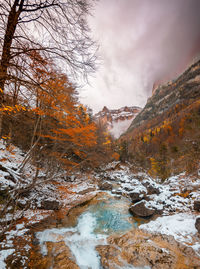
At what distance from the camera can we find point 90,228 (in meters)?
5.70

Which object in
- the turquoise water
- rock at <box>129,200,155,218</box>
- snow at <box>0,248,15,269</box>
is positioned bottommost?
the turquoise water

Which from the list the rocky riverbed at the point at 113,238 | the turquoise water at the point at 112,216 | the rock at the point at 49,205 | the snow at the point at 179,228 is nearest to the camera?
the rocky riverbed at the point at 113,238

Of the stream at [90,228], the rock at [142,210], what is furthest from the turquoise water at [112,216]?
the rock at [142,210]

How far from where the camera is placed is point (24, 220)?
4.86m

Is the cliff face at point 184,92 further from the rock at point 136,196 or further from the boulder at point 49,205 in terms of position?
the boulder at point 49,205

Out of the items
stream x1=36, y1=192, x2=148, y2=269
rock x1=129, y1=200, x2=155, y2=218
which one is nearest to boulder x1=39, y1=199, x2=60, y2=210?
stream x1=36, y1=192, x2=148, y2=269

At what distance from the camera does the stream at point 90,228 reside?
3.91m

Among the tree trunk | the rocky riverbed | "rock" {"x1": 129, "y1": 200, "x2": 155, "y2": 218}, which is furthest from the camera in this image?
"rock" {"x1": 129, "y1": 200, "x2": 155, "y2": 218}

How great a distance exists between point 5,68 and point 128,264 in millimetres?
5779

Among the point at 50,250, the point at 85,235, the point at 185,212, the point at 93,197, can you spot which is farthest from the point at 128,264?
the point at 93,197

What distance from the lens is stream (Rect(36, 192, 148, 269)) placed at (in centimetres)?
391

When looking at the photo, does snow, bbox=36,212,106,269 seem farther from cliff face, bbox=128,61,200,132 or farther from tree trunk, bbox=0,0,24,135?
cliff face, bbox=128,61,200,132

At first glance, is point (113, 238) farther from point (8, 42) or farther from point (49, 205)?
point (8, 42)

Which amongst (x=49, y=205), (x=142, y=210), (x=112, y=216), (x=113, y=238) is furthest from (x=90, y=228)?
(x=142, y=210)
